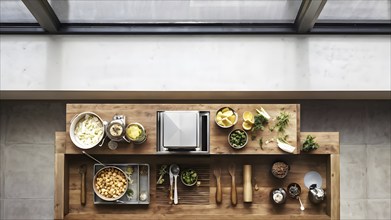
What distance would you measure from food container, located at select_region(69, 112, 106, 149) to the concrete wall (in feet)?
0.94

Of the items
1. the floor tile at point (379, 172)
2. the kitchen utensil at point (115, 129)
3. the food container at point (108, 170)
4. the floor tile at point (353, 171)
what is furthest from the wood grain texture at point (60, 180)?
the floor tile at point (379, 172)

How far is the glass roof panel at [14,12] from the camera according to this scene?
11.8 ft

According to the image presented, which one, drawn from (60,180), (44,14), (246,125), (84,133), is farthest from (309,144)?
(44,14)

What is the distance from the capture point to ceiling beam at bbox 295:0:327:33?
3.36 m

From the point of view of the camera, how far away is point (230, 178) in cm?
389

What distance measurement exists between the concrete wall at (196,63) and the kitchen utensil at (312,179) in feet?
2.47

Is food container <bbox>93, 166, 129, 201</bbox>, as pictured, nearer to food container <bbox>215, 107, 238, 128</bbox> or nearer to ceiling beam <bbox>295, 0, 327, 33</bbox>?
food container <bbox>215, 107, 238, 128</bbox>

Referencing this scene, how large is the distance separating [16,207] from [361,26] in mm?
3690

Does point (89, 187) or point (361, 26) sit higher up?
point (361, 26)

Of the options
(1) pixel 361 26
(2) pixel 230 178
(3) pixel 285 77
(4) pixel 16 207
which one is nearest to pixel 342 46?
(1) pixel 361 26

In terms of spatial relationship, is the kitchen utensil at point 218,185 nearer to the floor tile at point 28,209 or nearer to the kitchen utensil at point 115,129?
the kitchen utensil at point 115,129

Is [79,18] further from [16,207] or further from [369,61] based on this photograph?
[369,61]

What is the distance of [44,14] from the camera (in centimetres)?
354

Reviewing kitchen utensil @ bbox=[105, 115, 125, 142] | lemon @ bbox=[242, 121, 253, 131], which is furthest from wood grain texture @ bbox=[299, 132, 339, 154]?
kitchen utensil @ bbox=[105, 115, 125, 142]
